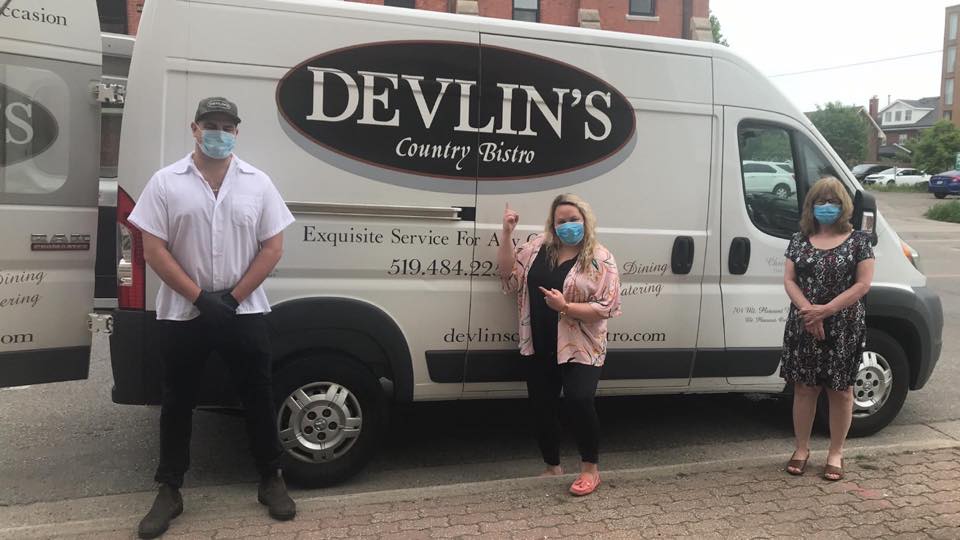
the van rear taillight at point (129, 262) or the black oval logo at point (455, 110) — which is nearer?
the van rear taillight at point (129, 262)

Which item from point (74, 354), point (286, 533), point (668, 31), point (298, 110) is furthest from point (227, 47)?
point (668, 31)

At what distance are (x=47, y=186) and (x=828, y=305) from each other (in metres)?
3.91

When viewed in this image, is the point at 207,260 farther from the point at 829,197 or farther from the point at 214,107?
the point at 829,197

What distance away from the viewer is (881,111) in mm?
86625

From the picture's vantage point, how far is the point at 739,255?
13.3 ft

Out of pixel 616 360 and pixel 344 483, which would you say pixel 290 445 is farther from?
pixel 616 360

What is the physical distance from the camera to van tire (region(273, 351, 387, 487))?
11.6 ft

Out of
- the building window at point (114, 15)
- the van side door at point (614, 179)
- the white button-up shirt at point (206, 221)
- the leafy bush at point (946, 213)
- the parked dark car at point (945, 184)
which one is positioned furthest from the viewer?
the parked dark car at point (945, 184)

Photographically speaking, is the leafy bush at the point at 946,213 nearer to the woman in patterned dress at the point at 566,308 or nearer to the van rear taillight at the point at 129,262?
the woman in patterned dress at the point at 566,308

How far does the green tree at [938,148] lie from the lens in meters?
35.3

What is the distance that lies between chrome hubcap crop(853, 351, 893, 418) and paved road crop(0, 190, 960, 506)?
254 mm

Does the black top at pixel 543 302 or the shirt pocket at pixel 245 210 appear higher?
the shirt pocket at pixel 245 210

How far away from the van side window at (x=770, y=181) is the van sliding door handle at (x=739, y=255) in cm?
15

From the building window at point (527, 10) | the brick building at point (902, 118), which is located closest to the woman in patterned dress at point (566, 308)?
the building window at point (527, 10)
